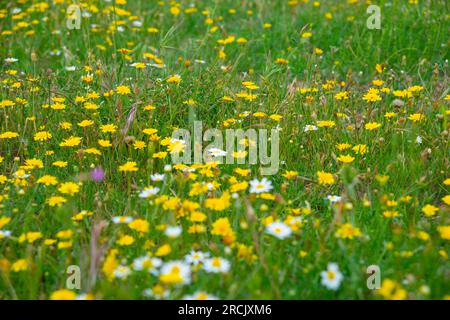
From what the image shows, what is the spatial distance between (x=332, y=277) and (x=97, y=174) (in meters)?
1.21

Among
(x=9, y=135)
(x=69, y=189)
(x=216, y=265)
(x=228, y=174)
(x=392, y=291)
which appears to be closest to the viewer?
(x=392, y=291)

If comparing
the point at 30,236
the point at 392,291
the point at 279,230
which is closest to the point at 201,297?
the point at 279,230

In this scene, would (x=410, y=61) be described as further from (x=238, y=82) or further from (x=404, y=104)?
(x=238, y=82)

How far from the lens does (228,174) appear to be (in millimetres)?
2676

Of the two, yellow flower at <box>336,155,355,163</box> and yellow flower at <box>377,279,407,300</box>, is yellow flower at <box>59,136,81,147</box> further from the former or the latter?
yellow flower at <box>377,279,407,300</box>

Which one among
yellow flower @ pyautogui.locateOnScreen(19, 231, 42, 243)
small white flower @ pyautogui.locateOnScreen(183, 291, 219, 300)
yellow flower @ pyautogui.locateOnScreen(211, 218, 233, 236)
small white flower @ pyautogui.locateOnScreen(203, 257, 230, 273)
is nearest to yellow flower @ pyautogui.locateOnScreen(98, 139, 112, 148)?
yellow flower @ pyautogui.locateOnScreen(19, 231, 42, 243)

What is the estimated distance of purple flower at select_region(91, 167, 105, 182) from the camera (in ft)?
8.69

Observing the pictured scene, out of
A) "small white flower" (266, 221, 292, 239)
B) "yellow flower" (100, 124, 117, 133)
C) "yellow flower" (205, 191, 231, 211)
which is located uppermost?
"yellow flower" (100, 124, 117, 133)

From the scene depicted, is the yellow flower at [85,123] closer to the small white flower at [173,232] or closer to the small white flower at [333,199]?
the small white flower at [173,232]

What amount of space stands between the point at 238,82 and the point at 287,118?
2.04 feet

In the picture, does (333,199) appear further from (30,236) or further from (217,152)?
(30,236)

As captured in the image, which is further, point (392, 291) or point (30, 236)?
point (30, 236)

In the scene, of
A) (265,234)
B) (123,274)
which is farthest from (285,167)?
(123,274)

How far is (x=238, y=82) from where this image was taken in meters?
3.57
